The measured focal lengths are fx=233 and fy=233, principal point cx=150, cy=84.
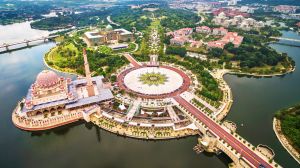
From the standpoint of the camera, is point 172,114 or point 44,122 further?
point 172,114

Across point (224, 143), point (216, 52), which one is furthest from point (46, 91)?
point (216, 52)

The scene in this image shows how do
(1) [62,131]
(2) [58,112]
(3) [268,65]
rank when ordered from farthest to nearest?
1. (3) [268,65]
2. (2) [58,112]
3. (1) [62,131]

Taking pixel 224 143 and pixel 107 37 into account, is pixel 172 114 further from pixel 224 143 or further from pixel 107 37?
pixel 107 37

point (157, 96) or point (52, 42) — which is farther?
point (52, 42)

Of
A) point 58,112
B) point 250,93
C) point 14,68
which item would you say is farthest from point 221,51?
point 14,68

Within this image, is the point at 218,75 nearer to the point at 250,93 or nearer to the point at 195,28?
the point at 250,93

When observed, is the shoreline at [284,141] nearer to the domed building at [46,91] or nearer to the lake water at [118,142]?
the lake water at [118,142]
